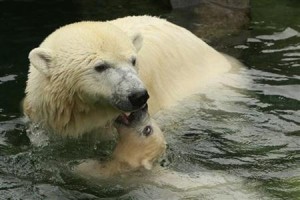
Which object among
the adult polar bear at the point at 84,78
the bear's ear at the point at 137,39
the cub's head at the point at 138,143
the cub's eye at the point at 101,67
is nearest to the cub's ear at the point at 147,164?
the cub's head at the point at 138,143

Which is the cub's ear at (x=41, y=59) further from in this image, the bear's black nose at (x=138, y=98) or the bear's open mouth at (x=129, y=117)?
the bear's black nose at (x=138, y=98)

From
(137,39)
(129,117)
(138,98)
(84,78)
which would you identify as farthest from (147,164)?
(137,39)

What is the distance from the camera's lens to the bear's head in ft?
14.7

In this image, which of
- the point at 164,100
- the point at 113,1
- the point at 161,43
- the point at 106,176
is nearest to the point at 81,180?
the point at 106,176

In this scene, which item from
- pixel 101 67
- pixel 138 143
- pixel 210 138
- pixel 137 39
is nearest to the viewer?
pixel 101 67

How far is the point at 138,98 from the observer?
4.32 m

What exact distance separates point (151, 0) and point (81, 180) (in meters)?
5.24

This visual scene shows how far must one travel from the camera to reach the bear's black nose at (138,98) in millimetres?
4316

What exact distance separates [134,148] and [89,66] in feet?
2.31

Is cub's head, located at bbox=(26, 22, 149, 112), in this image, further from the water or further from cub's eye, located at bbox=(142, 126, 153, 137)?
the water

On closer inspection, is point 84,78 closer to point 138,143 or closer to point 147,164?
point 138,143

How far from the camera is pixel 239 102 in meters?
6.32

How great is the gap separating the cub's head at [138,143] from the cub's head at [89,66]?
0.27 meters

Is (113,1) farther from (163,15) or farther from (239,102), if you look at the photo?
(239,102)
